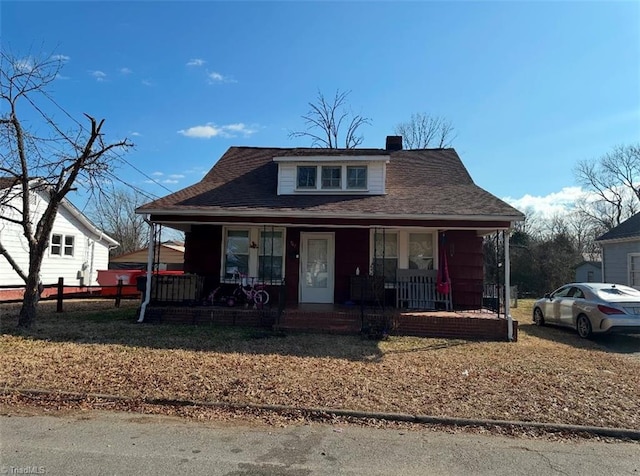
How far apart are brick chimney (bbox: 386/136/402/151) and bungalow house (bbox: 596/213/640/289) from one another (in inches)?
406

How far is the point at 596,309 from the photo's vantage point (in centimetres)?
992

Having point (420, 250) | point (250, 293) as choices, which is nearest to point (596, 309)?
point (420, 250)

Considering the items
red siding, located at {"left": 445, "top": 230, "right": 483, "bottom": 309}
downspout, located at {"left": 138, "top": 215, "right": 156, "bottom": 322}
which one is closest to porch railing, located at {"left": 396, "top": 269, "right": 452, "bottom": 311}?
red siding, located at {"left": 445, "top": 230, "right": 483, "bottom": 309}

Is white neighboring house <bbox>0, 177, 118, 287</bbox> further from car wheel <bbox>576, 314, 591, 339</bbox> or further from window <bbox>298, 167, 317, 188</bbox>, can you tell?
car wheel <bbox>576, 314, 591, 339</bbox>

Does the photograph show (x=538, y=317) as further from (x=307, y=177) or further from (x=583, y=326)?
(x=307, y=177)

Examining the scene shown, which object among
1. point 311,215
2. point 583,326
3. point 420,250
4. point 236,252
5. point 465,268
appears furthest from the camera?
point 236,252

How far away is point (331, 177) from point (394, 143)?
461 cm

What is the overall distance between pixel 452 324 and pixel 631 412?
4.63 m

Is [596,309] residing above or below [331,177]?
below

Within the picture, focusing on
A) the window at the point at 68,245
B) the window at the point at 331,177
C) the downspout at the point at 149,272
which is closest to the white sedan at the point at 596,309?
the window at the point at 331,177

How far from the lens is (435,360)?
7.61 m

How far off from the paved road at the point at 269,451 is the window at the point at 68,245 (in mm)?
18099

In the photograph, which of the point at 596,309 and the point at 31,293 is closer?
the point at 31,293

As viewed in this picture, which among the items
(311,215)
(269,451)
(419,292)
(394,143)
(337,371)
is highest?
(394,143)
